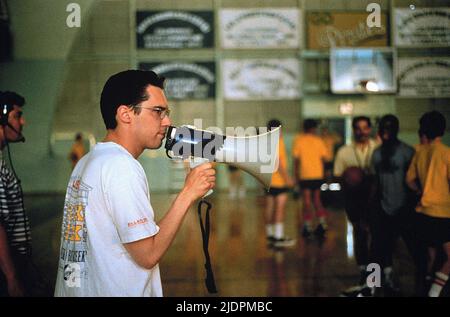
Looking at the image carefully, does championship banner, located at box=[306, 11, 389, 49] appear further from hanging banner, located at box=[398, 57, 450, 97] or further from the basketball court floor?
the basketball court floor

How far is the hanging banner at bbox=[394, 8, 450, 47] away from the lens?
4461 mm

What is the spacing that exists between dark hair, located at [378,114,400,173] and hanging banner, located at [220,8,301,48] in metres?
6.45

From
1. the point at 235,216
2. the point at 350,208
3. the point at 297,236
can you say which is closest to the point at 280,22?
the point at 235,216

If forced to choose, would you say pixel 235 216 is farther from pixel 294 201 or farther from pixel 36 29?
pixel 36 29

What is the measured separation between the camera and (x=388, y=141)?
475cm

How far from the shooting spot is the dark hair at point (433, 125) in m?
4.07

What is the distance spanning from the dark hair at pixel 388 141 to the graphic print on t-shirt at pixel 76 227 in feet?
11.2

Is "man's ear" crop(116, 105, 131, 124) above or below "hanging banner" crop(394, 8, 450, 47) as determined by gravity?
below

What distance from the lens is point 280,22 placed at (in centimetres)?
1108

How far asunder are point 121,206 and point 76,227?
0.26 m

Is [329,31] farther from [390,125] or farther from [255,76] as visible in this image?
[390,125]

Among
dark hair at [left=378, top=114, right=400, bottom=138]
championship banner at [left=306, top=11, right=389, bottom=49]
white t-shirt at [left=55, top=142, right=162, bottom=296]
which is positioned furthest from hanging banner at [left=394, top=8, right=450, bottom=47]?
white t-shirt at [left=55, top=142, right=162, bottom=296]

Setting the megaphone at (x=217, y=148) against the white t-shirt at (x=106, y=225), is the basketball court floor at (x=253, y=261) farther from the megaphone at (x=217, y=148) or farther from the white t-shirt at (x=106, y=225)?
the megaphone at (x=217, y=148)

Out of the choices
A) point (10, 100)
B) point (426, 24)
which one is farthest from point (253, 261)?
point (10, 100)
